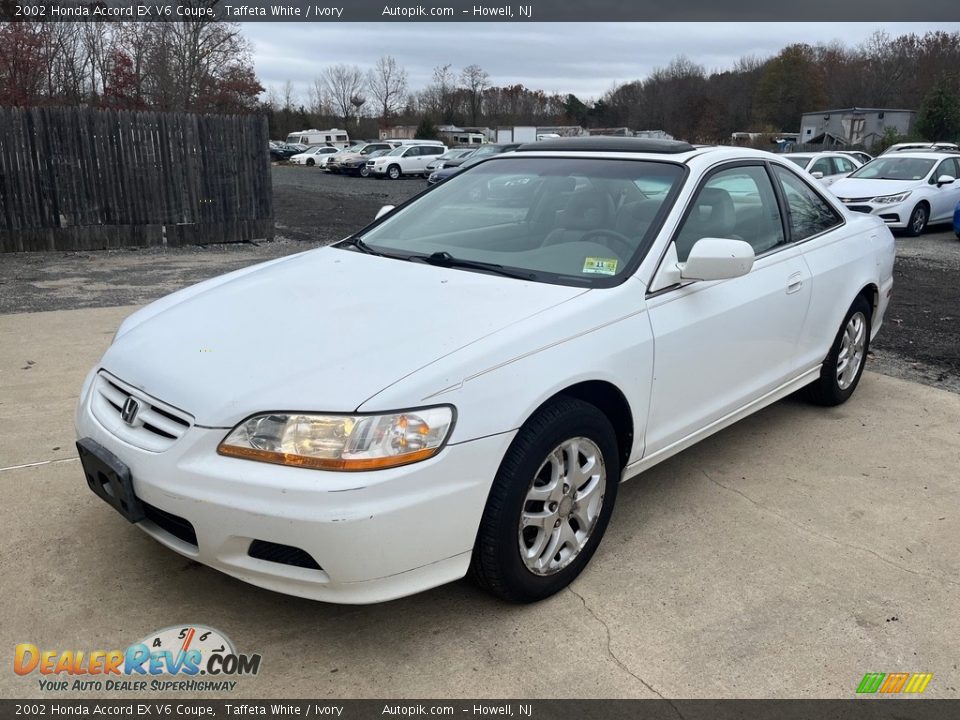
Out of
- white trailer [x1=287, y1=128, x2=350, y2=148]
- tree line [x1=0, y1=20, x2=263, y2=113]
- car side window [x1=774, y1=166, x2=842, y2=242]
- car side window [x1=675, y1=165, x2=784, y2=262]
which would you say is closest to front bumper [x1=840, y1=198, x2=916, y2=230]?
car side window [x1=774, y1=166, x2=842, y2=242]

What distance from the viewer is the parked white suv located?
3372 cm

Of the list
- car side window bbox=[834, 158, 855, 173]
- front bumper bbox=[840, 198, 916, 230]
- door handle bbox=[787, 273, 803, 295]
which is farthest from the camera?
car side window bbox=[834, 158, 855, 173]

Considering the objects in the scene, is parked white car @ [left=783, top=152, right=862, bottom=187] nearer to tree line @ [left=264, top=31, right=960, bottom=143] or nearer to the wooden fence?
the wooden fence

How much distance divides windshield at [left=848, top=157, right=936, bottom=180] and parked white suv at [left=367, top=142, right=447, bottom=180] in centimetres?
2193

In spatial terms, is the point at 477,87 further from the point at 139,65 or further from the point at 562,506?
the point at 562,506

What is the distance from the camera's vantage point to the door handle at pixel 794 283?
3.95m

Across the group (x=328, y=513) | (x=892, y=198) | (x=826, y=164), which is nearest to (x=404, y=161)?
(x=826, y=164)

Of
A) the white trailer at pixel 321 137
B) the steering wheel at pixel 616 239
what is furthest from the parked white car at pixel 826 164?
the white trailer at pixel 321 137

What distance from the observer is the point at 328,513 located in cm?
224

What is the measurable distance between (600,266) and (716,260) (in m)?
0.47

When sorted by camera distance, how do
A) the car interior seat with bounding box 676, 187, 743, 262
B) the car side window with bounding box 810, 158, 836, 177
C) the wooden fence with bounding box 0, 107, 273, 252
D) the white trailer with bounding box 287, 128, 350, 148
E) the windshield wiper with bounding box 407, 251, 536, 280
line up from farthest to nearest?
1. the white trailer with bounding box 287, 128, 350, 148
2. the car side window with bounding box 810, 158, 836, 177
3. the wooden fence with bounding box 0, 107, 273, 252
4. the car interior seat with bounding box 676, 187, 743, 262
5. the windshield wiper with bounding box 407, 251, 536, 280

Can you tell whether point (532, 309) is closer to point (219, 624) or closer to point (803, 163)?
point (219, 624)

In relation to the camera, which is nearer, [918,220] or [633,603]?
[633,603]

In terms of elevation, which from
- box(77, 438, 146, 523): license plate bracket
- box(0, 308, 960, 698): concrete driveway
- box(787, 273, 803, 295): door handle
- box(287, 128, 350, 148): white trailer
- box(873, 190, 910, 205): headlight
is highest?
box(287, 128, 350, 148): white trailer
